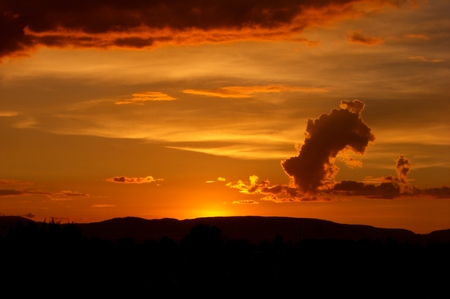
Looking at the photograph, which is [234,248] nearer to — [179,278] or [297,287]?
[179,278]

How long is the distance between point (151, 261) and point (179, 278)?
2478cm

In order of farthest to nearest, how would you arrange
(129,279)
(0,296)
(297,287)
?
(129,279)
(297,287)
(0,296)

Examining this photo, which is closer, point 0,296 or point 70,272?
point 0,296

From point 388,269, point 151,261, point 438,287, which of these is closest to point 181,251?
point 151,261

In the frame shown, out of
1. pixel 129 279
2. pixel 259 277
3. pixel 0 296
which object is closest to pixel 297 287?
pixel 259 277

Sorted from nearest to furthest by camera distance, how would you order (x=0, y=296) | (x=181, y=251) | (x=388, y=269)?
(x=0, y=296) → (x=388, y=269) → (x=181, y=251)

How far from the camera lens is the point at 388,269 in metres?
101

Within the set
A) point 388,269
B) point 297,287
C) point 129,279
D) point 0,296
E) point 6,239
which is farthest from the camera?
point 388,269

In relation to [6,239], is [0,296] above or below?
below

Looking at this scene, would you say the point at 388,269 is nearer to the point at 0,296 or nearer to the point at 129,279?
the point at 129,279

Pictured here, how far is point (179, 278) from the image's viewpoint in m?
82.9

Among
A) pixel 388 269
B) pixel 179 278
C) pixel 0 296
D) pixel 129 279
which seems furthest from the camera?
pixel 388 269

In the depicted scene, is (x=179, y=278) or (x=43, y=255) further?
(x=179, y=278)

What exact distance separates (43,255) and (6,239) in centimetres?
377
